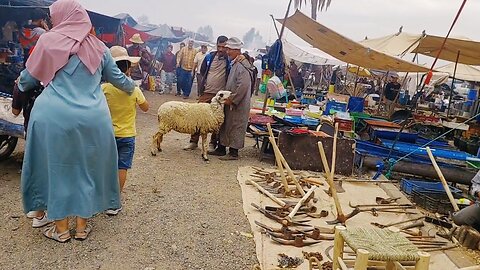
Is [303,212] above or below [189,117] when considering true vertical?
below

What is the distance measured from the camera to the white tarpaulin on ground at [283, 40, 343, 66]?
17.9 m

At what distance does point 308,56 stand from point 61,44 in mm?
16013

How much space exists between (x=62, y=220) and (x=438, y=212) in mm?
4570

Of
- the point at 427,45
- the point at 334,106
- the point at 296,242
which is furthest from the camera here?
the point at 334,106

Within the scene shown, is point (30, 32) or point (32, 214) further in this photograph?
point (30, 32)

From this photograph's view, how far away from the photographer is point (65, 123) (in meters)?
3.11

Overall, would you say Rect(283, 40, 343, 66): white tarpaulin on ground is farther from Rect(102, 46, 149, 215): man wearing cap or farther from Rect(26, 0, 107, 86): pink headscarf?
Rect(26, 0, 107, 86): pink headscarf

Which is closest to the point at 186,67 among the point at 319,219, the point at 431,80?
the point at 319,219

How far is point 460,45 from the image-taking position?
8.74m

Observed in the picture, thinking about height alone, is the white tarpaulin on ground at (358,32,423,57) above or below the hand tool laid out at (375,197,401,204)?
above

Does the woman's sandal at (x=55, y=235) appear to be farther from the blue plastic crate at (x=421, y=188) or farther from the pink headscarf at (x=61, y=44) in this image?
the blue plastic crate at (x=421, y=188)

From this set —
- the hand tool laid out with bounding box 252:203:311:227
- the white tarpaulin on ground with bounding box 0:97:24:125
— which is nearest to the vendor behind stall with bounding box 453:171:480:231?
the hand tool laid out with bounding box 252:203:311:227

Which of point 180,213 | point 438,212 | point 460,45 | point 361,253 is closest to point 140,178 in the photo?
point 180,213

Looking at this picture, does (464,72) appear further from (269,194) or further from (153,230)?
(153,230)
